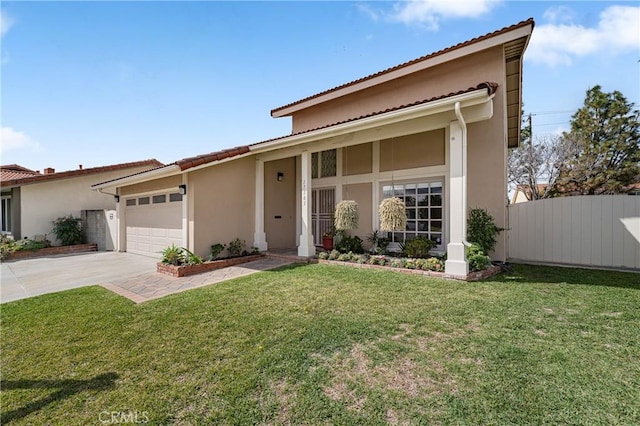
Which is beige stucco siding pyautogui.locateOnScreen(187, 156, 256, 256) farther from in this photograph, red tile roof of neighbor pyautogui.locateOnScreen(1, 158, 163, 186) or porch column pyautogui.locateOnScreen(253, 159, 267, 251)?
red tile roof of neighbor pyautogui.locateOnScreen(1, 158, 163, 186)

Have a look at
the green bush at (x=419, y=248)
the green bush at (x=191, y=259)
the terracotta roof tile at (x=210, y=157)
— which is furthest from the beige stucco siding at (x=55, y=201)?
the green bush at (x=419, y=248)

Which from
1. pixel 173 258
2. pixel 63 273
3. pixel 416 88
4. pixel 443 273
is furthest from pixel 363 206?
pixel 63 273

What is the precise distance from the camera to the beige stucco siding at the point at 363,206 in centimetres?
991

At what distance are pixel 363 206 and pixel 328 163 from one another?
2316 mm

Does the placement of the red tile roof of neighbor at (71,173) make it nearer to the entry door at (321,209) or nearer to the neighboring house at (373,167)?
the neighboring house at (373,167)

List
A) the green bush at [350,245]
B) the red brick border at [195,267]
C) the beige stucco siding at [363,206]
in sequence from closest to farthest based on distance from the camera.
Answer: the red brick border at [195,267], the green bush at [350,245], the beige stucco siding at [363,206]

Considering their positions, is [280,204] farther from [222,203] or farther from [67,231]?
[67,231]

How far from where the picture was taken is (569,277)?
6.61 metres

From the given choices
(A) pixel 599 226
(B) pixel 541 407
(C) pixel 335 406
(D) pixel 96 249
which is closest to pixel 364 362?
(C) pixel 335 406

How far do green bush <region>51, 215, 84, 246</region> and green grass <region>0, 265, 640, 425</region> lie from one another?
1063cm

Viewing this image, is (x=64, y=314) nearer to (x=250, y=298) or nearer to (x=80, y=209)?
(x=250, y=298)

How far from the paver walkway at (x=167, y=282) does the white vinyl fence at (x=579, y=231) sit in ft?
23.9

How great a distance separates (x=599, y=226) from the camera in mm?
7684

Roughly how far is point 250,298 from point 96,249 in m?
13.1
